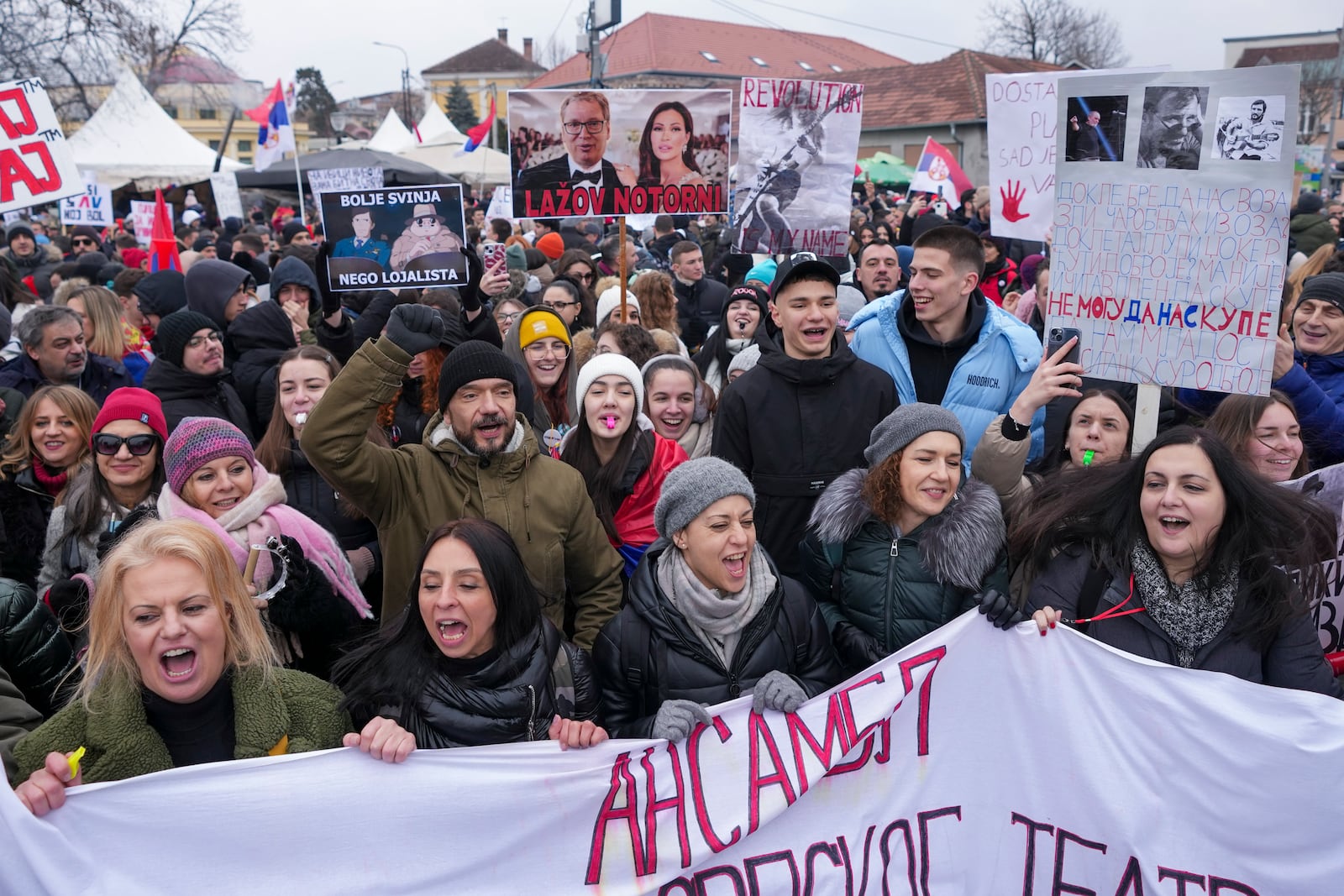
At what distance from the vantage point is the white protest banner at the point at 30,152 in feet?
20.9

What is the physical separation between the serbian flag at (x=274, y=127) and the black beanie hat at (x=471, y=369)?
602 inches

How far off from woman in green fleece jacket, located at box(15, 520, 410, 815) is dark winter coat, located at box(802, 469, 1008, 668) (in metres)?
1.41

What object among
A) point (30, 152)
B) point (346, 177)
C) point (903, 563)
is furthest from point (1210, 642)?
point (346, 177)

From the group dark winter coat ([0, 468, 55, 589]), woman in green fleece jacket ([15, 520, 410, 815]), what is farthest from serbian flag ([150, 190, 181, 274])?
woman in green fleece jacket ([15, 520, 410, 815])

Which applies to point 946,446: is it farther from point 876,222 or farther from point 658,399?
point 876,222

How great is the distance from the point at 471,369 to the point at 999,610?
5.82 feet

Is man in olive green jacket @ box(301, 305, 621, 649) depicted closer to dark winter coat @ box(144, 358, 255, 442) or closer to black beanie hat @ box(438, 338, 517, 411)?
black beanie hat @ box(438, 338, 517, 411)

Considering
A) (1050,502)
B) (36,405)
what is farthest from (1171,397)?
(36,405)

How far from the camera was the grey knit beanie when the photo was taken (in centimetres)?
308

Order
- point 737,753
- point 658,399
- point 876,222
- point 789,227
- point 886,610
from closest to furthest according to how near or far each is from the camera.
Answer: point 737,753 < point 886,610 < point 658,399 < point 789,227 < point 876,222

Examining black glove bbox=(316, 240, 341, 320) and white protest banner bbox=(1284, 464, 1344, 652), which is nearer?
white protest banner bbox=(1284, 464, 1344, 652)

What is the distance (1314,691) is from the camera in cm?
291

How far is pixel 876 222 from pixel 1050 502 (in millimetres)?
12701

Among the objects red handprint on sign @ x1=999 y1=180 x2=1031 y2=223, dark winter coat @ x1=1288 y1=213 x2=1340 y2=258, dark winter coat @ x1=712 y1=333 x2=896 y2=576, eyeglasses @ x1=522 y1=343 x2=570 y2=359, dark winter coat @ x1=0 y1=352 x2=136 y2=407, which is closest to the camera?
dark winter coat @ x1=712 y1=333 x2=896 y2=576
